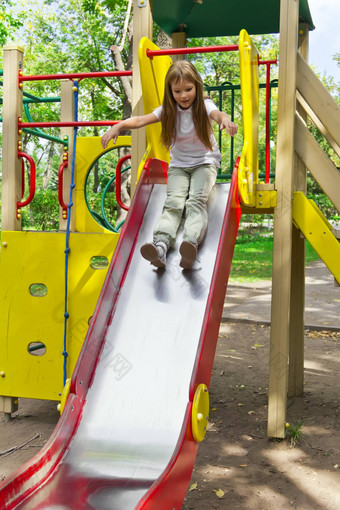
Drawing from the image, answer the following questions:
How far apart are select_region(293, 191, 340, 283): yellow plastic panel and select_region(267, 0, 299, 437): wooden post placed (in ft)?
0.28

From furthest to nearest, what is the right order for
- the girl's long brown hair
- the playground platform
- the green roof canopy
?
the playground platform → the green roof canopy → the girl's long brown hair

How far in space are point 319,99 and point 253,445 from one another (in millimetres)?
2498

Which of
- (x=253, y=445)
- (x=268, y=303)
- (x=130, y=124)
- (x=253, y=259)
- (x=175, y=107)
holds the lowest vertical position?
(x=253, y=445)

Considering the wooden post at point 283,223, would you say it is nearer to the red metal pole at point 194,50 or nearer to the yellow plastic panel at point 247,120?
the yellow plastic panel at point 247,120

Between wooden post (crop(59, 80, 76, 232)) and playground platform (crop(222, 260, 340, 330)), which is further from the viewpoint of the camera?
playground platform (crop(222, 260, 340, 330))

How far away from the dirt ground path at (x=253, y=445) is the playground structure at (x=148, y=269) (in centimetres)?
23

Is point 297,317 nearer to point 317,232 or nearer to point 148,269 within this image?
point 317,232

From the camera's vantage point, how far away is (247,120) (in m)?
3.82

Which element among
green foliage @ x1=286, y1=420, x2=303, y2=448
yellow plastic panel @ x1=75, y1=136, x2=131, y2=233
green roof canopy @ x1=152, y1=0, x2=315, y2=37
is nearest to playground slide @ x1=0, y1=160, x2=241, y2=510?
green foliage @ x1=286, y1=420, x2=303, y2=448

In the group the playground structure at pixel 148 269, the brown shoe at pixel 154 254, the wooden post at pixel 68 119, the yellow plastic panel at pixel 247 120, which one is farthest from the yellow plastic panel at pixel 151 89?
the wooden post at pixel 68 119

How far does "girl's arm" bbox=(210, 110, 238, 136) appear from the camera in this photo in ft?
11.4

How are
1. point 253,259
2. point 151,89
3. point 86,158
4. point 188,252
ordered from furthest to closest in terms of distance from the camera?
point 253,259 → point 86,158 → point 151,89 → point 188,252

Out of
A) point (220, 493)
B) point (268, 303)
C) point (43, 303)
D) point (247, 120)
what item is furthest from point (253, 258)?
point (220, 493)

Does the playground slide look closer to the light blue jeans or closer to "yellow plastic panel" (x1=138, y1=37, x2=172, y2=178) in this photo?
the light blue jeans
